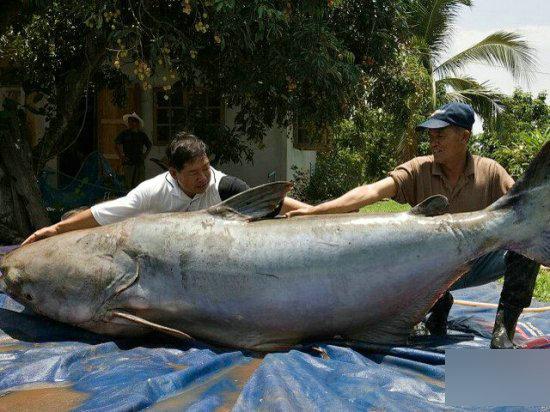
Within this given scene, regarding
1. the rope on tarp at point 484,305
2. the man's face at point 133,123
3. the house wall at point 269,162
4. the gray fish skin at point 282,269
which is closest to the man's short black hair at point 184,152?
the gray fish skin at point 282,269

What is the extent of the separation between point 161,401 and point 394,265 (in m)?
1.24

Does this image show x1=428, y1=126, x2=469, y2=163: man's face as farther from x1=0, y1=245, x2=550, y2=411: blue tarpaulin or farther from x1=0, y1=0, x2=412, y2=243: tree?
x1=0, y1=0, x2=412, y2=243: tree

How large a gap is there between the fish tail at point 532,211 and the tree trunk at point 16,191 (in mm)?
6178

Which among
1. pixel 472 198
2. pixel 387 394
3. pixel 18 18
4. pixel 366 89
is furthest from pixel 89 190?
pixel 387 394

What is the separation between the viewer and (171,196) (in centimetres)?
408

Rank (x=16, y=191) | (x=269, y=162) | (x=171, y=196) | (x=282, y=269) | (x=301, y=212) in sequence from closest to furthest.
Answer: (x=282, y=269), (x=301, y=212), (x=171, y=196), (x=16, y=191), (x=269, y=162)

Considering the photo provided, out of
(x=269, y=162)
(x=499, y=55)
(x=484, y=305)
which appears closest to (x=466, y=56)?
(x=499, y=55)

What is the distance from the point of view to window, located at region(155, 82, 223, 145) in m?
11.3

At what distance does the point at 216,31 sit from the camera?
7.27 meters

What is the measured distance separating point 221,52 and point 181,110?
3.39m

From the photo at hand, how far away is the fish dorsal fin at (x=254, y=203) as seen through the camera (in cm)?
340

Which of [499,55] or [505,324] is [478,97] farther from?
[505,324]

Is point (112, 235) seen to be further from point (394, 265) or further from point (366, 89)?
point (366, 89)

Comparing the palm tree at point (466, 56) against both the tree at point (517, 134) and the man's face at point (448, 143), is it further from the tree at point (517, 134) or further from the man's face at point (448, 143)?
the man's face at point (448, 143)
